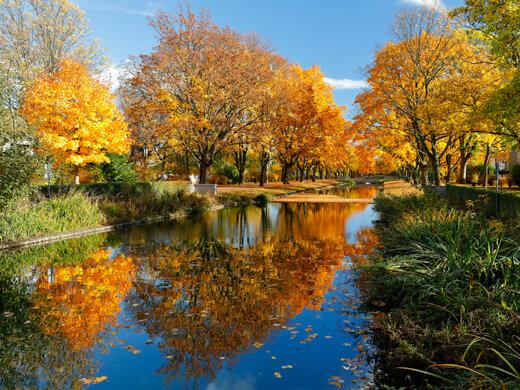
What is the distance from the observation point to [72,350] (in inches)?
243

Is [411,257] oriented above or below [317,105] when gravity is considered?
below

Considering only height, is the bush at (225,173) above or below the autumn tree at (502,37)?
below

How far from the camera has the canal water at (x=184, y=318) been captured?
5.55 meters

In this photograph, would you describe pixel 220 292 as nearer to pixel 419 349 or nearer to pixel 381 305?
pixel 381 305

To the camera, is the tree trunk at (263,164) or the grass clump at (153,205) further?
the tree trunk at (263,164)

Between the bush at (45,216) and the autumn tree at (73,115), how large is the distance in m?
6.84

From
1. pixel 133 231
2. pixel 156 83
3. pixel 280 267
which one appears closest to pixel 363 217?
pixel 133 231

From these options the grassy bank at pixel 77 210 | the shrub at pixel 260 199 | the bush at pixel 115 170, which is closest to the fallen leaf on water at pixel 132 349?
the grassy bank at pixel 77 210

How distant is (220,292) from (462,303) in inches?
179

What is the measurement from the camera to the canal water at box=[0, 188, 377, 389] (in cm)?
555

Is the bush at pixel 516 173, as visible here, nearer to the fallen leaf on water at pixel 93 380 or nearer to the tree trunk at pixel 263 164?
the fallen leaf on water at pixel 93 380

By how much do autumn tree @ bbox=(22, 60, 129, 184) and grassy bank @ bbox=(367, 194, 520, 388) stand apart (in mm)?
21061

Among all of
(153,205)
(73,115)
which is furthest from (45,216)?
(73,115)

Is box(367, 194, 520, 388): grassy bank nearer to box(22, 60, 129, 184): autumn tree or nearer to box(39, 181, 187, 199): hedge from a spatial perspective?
box(39, 181, 187, 199): hedge
